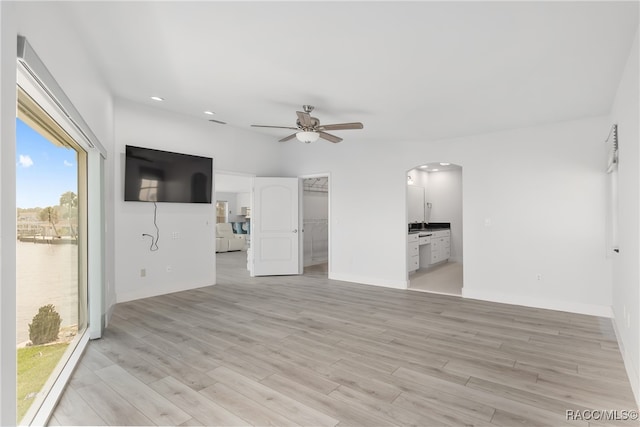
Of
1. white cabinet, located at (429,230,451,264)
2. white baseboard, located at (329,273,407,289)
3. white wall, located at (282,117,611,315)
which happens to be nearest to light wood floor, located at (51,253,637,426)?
white wall, located at (282,117,611,315)

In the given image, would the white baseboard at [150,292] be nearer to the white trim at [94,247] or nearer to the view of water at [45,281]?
the white trim at [94,247]

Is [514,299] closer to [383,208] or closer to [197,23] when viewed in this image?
[383,208]

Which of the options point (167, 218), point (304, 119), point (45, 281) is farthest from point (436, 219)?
point (45, 281)

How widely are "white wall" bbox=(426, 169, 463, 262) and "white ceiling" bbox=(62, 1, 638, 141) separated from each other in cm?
439

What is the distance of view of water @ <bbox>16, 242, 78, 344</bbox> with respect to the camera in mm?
1903

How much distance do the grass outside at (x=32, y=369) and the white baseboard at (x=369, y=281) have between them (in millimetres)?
4634

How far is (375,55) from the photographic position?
2.78m

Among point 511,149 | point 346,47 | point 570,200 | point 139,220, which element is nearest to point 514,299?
point 570,200

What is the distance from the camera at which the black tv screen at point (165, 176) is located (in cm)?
475

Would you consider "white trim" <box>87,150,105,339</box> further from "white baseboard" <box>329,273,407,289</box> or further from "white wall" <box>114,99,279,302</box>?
"white baseboard" <box>329,273,407,289</box>

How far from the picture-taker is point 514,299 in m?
4.74

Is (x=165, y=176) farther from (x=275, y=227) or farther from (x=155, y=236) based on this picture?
(x=275, y=227)

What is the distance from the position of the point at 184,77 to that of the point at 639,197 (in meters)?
4.16

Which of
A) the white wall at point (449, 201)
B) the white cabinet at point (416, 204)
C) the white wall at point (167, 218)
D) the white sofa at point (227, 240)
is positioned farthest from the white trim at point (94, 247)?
the white wall at point (449, 201)
